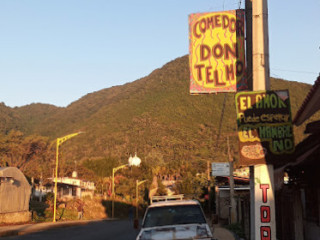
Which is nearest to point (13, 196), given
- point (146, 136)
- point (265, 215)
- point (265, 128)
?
point (265, 215)

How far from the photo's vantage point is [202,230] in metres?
9.41

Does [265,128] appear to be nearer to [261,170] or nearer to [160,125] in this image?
[261,170]

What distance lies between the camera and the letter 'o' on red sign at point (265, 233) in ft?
31.0

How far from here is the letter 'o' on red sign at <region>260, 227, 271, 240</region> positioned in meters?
9.46

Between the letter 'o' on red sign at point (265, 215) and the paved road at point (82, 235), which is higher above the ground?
the letter 'o' on red sign at point (265, 215)

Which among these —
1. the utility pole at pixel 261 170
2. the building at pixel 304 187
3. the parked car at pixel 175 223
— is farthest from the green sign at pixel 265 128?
the parked car at pixel 175 223

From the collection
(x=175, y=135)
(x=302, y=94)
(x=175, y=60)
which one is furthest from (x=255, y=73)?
(x=175, y=60)

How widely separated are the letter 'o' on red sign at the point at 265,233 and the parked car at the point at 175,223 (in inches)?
45.7

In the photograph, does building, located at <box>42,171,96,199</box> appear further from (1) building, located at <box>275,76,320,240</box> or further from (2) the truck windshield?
(2) the truck windshield

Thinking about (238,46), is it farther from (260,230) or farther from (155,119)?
(155,119)

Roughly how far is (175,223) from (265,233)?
217 cm

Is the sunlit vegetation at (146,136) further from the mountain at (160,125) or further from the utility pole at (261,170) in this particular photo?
the utility pole at (261,170)

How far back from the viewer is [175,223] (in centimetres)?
1038

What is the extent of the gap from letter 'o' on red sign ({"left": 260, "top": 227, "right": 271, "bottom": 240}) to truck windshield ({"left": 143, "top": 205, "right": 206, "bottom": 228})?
149 cm
